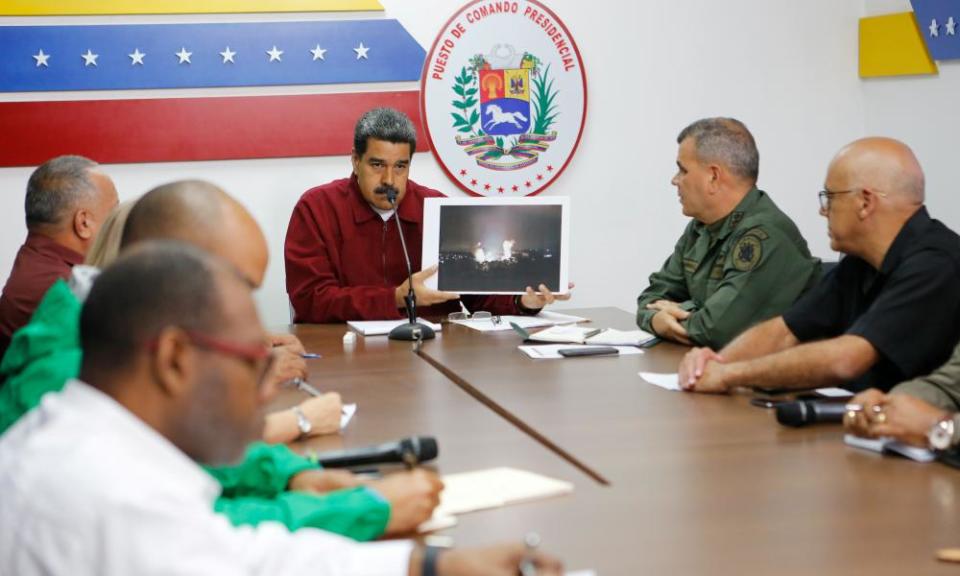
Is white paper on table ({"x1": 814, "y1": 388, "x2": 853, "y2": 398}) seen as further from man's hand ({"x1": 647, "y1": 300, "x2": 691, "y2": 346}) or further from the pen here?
the pen

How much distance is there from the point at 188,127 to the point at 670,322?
2.18 m

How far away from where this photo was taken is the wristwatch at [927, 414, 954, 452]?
6.40ft

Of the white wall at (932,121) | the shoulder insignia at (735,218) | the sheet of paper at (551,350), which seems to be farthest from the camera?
the white wall at (932,121)

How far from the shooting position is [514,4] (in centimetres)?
474

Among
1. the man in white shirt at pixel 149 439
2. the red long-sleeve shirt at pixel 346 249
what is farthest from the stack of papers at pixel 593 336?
the man in white shirt at pixel 149 439

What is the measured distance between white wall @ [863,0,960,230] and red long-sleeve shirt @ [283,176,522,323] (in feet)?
6.47

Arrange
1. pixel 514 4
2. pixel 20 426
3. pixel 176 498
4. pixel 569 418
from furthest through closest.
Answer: pixel 514 4
pixel 569 418
pixel 20 426
pixel 176 498

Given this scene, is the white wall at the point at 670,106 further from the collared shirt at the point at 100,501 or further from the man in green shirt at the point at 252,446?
the collared shirt at the point at 100,501

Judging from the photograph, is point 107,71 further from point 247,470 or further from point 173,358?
point 173,358

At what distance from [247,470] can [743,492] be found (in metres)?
0.81

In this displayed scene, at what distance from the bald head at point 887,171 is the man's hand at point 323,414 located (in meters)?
1.35

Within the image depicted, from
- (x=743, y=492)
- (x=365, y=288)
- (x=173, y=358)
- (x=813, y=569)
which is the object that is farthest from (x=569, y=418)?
(x=365, y=288)

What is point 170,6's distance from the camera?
4371mm

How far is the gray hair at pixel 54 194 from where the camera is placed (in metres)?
3.23
